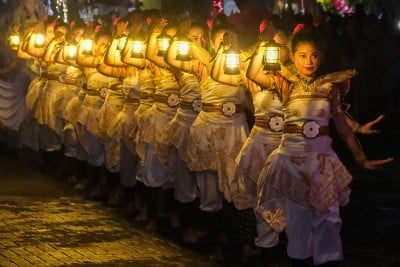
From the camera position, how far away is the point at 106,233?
10.1 m

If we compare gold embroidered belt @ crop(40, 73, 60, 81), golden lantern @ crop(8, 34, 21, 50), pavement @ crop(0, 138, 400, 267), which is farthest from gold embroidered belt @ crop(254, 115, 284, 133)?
golden lantern @ crop(8, 34, 21, 50)

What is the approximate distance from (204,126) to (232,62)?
2.69ft

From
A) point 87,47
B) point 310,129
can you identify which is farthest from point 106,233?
point 310,129

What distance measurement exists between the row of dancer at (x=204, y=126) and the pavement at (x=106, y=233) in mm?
363

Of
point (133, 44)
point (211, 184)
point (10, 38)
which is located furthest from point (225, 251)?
point (10, 38)

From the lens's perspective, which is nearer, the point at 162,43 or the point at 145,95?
the point at 162,43

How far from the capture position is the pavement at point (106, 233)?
29.3ft

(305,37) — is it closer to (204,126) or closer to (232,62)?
(232,62)

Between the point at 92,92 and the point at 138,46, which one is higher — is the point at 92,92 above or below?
below

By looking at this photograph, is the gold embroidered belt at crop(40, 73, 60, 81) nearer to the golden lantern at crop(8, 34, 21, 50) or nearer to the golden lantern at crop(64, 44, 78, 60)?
the golden lantern at crop(64, 44, 78, 60)

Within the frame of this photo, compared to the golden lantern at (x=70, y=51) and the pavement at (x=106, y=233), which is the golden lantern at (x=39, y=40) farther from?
the pavement at (x=106, y=233)

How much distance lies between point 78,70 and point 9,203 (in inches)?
87.3

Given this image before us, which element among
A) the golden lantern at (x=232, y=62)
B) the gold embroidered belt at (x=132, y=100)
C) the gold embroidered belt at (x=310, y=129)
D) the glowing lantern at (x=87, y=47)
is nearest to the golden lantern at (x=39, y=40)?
the glowing lantern at (x=87, y=47)

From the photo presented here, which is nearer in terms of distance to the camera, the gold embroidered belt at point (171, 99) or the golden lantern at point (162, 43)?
the golden lantern at point (162, 43)
